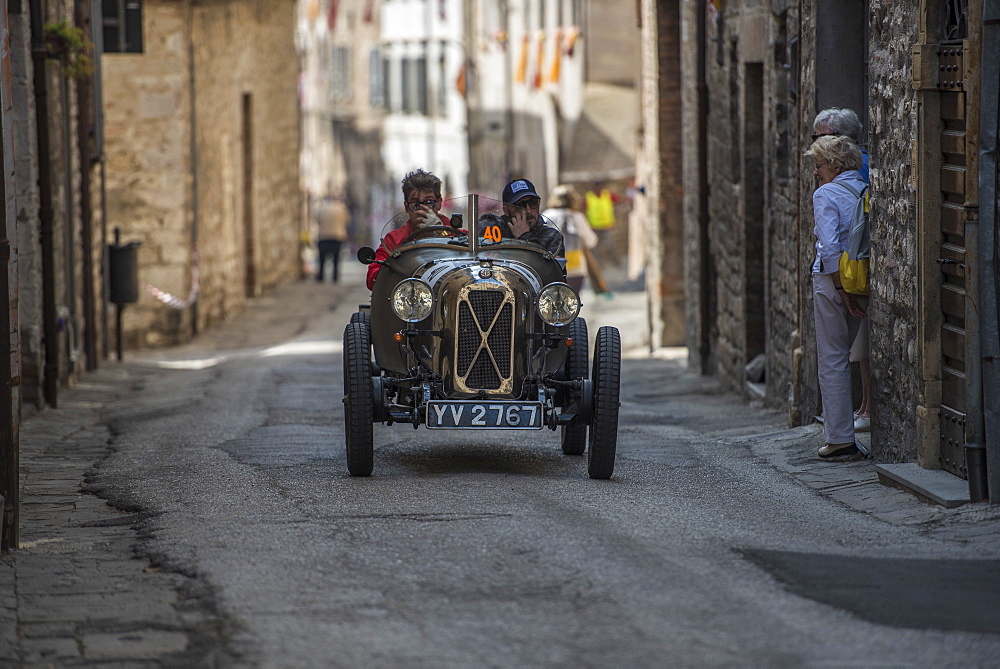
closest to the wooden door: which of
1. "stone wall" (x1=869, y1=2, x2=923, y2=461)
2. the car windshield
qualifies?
"stone wall" (x1=869, y1=2, x2=923, y2=461)

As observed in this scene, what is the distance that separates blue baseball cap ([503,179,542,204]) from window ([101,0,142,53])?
7.83 m

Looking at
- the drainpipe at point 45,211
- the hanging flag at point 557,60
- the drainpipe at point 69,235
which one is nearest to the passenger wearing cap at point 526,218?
the drainpipe at point 45,211

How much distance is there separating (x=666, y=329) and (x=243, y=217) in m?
8.62

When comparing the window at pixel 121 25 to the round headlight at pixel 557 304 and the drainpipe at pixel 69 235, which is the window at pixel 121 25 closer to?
the drainpipe at pixel 69 235

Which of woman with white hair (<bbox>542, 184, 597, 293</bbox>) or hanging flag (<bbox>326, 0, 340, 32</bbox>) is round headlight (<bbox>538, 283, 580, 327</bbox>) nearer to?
woman with white hair (<bbox>542, 184, 597, 293</bbox>)

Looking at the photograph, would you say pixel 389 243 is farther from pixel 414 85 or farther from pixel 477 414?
pixel 414 85

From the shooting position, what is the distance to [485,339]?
7332mm

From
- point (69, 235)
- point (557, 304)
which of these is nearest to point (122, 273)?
point (69, 235)

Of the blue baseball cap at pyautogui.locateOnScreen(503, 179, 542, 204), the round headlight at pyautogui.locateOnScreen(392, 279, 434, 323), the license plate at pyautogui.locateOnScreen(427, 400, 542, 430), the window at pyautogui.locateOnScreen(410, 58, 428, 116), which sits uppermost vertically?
the window at pyautogui.locateOnScreen(410, 58, 428, 116)

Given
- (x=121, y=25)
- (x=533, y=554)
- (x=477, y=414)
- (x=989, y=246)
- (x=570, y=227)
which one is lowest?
(x=533, y=554)

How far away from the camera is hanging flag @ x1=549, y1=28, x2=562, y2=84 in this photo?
3275 centimetres

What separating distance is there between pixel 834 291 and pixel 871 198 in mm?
518

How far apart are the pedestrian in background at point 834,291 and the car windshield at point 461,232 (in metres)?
1.41

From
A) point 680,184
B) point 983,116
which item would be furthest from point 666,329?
point 983,116
